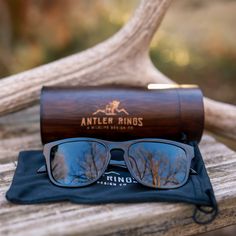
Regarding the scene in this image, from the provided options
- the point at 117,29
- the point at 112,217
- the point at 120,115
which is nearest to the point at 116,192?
the point at 112,217

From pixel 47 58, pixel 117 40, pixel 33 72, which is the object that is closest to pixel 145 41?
pixel 117 40

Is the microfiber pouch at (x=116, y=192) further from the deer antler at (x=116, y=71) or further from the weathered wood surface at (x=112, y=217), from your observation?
the deer antler at (x=116, y=71)

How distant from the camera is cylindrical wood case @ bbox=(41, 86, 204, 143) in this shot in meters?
0.73

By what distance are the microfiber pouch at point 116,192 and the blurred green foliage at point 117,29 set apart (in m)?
1.27

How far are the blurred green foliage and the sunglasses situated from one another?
1241 mm

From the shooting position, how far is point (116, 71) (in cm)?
91

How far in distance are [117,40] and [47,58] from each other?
0.99 m

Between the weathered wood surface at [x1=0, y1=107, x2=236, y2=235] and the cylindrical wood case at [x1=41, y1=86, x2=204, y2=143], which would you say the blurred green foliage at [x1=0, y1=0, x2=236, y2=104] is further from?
the weathered wood surface at [x1=0, y1=107, x2=236, y2=235]

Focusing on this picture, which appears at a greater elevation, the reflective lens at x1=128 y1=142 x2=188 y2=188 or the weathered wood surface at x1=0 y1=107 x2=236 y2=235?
the reflective lens at x1=128 y1=142 x2=188 y2=188

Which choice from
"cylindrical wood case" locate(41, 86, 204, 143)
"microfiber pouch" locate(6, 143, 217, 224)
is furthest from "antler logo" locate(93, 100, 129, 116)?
"microfiber pouch" locate(6, 143, 217, 224)

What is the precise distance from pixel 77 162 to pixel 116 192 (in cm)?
8

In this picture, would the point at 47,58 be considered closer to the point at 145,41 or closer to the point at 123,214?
the point at 145,41

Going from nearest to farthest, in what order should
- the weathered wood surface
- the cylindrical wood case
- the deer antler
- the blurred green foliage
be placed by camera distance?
the weathered wood surface → the cylindrical wood case → the deer antler → the blurred green foliage

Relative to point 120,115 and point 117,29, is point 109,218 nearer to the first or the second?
point 120,115
